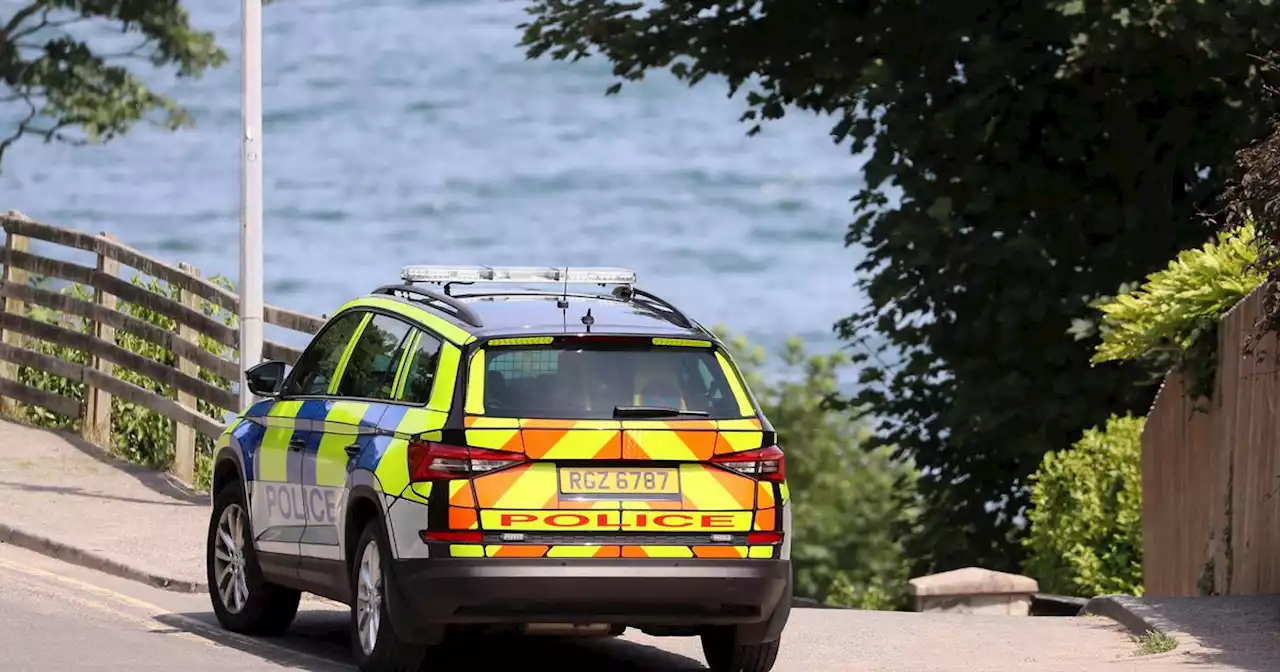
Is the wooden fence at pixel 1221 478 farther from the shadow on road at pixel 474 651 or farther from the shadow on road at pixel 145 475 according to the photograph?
the shadow on road at pixel 145 475

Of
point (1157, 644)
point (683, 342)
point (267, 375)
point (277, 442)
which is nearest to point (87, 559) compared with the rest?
point (267, 375)

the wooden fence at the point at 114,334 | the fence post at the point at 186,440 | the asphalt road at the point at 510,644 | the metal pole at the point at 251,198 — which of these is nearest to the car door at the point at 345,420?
the asphalt road at the point at 510,644

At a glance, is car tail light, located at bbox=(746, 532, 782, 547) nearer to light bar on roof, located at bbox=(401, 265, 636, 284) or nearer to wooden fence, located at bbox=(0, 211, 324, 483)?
light bar on roof, located at bbox=(401, 265, 636, 284)

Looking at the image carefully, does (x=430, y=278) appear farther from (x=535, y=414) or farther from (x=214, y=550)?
(x=214, y=550)

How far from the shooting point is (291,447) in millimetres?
11727

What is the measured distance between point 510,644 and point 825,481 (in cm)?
4944

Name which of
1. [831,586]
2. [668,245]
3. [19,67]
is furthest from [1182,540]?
[668,245]

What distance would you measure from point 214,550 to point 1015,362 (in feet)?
36.8

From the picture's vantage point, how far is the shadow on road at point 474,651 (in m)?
11.5

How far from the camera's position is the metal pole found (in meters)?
17.1

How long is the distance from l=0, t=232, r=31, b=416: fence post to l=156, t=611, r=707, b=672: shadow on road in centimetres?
949

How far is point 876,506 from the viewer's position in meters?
60.0

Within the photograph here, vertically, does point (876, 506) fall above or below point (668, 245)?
below

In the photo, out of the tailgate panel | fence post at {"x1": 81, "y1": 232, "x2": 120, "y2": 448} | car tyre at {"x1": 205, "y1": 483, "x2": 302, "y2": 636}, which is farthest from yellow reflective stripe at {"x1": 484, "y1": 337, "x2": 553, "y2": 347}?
fence post at {"x1": 81, "y1": 232, "x2": 120, "y2": 448}
